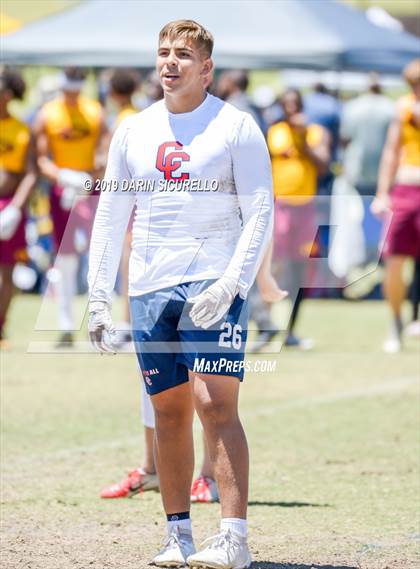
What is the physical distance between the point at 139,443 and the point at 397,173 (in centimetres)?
487

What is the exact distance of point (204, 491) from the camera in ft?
22.5

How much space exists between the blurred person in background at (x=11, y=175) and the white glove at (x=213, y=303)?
724cm

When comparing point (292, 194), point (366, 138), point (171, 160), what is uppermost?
point (366, 138)

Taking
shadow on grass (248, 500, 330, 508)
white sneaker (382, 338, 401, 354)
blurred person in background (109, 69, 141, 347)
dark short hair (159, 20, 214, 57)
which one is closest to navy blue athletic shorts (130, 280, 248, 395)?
dark short hair (159, 20, 214, 57)

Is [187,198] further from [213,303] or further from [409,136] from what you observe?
[409,136]

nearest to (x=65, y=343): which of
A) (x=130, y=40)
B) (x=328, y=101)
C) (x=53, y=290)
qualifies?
(x=53, y=290)

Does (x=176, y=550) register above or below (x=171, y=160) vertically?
below

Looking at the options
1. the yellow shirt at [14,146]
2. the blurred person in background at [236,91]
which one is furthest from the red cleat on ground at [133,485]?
the blurred person in background at [236,91]

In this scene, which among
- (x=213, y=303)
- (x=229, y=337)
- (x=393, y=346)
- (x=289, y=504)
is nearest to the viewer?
(x=213, y=303)

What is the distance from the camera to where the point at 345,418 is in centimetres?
915

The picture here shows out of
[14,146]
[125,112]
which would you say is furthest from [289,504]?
[14,146]

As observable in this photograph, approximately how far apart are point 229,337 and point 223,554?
0.82 meters

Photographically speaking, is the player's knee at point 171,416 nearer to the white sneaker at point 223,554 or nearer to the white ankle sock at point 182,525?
the white ankle sock at point 182,525

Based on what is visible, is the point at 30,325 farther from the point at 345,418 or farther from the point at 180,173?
the point at 180,173
